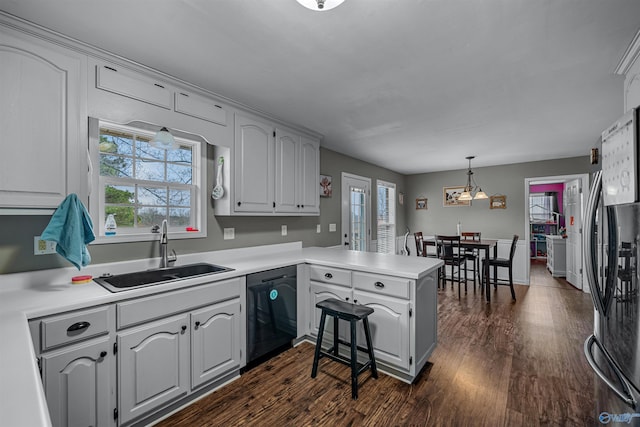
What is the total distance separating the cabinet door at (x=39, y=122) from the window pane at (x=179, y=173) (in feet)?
2.32

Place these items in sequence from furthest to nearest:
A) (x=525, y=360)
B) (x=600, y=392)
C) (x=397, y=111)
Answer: (x=397, y=111) < (x=525, y=360) < (x=600, y=392)

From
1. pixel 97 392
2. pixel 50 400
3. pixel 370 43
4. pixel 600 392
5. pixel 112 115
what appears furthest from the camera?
pixel 112 115

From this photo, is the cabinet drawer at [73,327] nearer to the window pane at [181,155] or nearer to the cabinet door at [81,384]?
the cabinet door at [81,384]

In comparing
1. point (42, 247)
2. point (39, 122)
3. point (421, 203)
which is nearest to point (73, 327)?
point (42, 247)

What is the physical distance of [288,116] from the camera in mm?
2898

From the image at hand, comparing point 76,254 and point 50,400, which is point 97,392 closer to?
point 50,400

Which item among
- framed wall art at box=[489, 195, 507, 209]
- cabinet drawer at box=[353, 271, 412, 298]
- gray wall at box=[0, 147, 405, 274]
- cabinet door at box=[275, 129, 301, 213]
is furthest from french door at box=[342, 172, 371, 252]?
framed wall art at box=[489, 195, 507, 209]

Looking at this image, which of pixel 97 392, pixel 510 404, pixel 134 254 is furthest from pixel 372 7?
pixel 510 404

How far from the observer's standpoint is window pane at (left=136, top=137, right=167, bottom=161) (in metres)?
2.22

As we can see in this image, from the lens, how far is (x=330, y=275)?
2490mm

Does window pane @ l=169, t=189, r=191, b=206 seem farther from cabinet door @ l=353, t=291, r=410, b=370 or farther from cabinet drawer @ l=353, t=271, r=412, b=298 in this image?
cabinet door @ l=353, t=291, r=410, b=370

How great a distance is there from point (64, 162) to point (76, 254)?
0.54m

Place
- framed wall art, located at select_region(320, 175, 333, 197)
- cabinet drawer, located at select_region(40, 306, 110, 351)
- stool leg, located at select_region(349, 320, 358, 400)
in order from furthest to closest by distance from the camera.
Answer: framed wall art, located at select_region(320, 175, 333, 197)
stool leg, located at select_region(349, 320, 358, 400)
cabinet drawer, located at select_region(40, 306, 110, 351)

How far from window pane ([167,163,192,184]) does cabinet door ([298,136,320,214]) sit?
1176 mm
